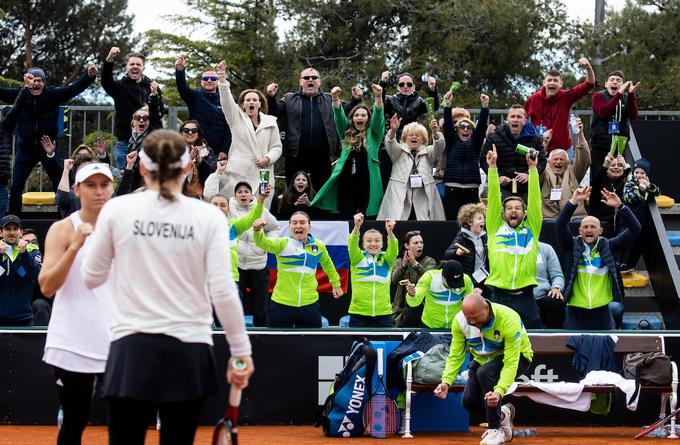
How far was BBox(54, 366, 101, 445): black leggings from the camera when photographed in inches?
250

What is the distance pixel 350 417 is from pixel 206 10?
22.6m

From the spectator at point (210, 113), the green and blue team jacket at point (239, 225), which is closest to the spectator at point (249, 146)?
the spectator at point (210, 113)

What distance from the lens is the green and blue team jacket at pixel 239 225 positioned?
12148 mm

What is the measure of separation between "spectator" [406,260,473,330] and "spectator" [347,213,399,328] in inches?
12.5

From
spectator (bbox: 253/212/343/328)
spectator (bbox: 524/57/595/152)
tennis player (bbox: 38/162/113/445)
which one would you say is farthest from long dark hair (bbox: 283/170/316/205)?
tennis player (bbox: 38/162/113/445)

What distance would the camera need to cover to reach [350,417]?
35.8ft

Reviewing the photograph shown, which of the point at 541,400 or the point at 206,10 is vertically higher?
the point at 206,10

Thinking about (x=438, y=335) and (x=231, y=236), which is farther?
(x=231, y=236)

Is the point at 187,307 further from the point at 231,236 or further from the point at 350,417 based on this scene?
the point at 231,236

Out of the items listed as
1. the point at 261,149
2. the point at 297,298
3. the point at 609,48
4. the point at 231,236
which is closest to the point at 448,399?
the point at 297,298

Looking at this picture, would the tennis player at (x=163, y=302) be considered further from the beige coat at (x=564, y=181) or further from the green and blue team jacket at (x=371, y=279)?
the beige coat at (x=564, y=181)

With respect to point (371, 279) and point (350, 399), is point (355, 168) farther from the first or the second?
point (350, 399)

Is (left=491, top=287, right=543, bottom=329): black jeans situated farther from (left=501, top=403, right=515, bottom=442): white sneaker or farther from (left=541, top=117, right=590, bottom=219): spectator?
(left=541, top=117, right=590, bottom=219): spectator

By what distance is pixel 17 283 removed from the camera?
12.2 m
